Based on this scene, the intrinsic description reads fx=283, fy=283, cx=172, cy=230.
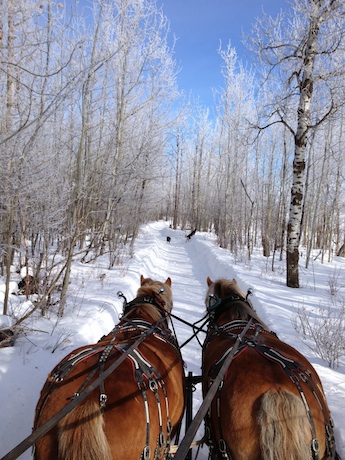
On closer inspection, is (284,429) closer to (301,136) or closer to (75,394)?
(75,394)

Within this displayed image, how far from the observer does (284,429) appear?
4.11ft

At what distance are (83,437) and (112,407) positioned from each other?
159 mm

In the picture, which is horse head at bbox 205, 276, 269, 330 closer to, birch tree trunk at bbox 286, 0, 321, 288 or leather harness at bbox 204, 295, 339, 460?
leather harness at bbox 204, 295, 339, 460

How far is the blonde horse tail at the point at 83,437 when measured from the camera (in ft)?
3.78

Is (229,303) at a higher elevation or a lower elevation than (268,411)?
higher

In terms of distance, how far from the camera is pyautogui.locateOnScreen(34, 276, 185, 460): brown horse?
1.18 metres

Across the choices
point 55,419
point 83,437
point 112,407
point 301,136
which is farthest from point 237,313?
point 301,136

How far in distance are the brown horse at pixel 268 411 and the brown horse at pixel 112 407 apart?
1.02ft

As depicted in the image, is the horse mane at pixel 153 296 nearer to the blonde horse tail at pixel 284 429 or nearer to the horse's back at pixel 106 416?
the horse's back at pixel 106 416

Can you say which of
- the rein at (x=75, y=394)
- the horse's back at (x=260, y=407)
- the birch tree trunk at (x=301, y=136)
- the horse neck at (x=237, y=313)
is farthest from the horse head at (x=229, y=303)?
the birch tree trunk at (x=301, y=136)

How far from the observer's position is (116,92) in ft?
29.6

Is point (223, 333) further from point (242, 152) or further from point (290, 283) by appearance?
point (242, 152)

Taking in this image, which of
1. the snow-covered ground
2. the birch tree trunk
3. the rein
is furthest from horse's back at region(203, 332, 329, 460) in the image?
the birch tree trunk

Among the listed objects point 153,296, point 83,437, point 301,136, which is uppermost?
point 301,136
